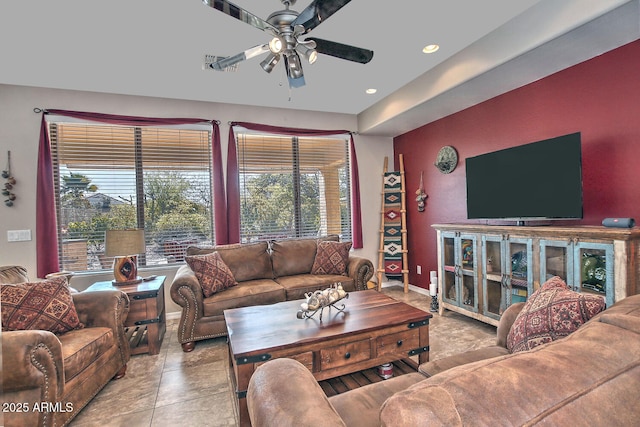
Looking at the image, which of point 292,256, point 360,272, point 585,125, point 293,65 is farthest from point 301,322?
point 585,125

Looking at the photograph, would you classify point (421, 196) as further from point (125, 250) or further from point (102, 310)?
point (102, 310)

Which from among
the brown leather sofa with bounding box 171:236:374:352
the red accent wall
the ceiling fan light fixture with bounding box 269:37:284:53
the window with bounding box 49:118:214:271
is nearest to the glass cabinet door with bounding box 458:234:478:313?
the red accent wall

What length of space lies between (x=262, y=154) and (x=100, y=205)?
2.15 m

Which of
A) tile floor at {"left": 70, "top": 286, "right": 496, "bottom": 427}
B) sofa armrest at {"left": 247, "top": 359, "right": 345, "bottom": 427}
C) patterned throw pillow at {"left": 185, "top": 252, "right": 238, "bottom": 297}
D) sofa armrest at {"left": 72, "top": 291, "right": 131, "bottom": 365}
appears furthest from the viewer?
patterned throw pillow at {"left": 185, "top": 252, "right": 238, "bottom": 297}

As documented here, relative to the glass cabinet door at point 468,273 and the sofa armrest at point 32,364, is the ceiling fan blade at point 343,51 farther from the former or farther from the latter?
the sofa armrest at point 32,364

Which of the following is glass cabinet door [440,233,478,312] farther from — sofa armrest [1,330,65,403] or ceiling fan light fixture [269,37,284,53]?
sofa armrest [1,330,65,403]

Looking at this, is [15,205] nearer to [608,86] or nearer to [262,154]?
[262,154]

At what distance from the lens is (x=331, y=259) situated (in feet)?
12.5

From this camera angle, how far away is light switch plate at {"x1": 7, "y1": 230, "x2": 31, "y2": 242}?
3301mm

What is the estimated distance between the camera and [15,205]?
3.33 m

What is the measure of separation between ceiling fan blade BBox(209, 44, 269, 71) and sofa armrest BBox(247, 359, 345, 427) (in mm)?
2034

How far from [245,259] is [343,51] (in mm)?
2509

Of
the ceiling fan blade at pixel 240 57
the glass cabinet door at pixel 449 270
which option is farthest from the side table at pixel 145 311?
the glass cabinet door at pixel 449 270

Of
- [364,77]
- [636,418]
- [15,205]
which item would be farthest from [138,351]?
[364,77]
